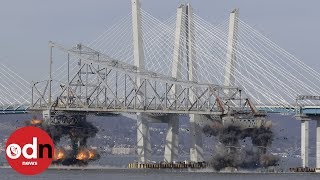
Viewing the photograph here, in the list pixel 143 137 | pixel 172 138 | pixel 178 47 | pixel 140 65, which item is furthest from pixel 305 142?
pixel 140 65

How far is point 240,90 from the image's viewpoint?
4843 inches

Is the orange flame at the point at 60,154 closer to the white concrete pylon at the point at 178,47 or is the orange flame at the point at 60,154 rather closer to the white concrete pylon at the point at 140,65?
the white concrete pylon at the point at 140,65

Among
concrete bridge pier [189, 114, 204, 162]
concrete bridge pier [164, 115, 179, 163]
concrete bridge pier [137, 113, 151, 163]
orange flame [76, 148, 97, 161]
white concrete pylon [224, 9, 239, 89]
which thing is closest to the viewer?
white concrete pylon [224, 9, 239, 89]

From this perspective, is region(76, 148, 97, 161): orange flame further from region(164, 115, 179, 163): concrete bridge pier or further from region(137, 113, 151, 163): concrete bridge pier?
region(164, 115, 179, 163): concrete bridge pier

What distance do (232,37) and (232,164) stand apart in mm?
16535

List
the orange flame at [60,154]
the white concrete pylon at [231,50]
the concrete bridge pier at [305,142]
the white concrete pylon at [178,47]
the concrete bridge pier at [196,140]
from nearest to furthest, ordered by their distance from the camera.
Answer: the white concrete pylon at [178,47] < the white concrete pylon at [231,50] < the concrete bridge pier at [305,142] < the concrete bridge pier at [196,140] < the orange flame at [60,154]

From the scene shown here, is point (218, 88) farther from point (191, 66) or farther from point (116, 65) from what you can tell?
point (116, 65)

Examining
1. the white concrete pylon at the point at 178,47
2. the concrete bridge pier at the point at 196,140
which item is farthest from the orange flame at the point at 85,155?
the white concrete pylon at the point at 178,47

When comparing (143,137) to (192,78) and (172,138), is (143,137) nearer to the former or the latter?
(172,138)

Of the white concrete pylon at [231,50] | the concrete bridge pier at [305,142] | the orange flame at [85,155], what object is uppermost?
the white concrete pylon at [231,50]

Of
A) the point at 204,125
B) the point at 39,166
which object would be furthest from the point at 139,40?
the point at 39,166

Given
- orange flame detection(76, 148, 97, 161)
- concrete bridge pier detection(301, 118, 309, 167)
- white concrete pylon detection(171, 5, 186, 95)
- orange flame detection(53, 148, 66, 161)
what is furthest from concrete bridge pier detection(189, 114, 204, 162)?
orange flame detection(53, 148, 66, 161)

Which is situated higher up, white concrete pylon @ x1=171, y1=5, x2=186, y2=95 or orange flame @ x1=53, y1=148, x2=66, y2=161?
white concrete pylon @ x1=171, y1=5, x2=186, y2=95

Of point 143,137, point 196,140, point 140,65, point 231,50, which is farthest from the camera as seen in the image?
point 196,140
